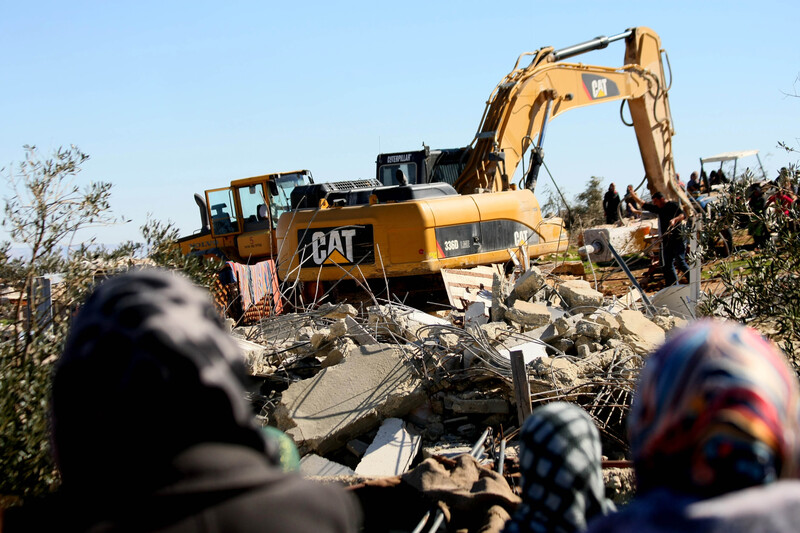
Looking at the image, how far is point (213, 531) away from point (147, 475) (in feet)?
0.49

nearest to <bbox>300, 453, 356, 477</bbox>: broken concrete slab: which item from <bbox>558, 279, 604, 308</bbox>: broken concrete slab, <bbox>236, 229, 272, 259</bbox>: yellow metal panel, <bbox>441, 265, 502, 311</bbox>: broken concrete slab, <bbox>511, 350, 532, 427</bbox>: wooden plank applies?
<bbox>511, 350, 532, 427</bbox>: wooden plank

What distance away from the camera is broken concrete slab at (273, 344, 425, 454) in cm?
574

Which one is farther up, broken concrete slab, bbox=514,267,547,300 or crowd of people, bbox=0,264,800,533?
crowd of people, bbox=0,264,800,533

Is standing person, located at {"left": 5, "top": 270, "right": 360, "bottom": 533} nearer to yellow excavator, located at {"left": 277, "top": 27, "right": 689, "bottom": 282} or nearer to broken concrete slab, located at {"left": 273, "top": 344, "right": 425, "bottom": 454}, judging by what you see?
broken concrete slab, located at {"left": 273, "top": 344, "right": 425, "bottom": 454}

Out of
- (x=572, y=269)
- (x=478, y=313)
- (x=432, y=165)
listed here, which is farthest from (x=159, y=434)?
(x=572, y=269)

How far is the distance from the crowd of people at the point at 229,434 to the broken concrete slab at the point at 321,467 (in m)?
3.86

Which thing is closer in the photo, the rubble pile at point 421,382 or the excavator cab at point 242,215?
the rubble pile at point 421,382

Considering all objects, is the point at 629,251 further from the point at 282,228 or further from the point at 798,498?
the point at 798,498

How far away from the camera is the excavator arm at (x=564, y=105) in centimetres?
1242

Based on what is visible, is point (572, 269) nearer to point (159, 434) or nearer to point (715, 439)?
point (715, 439)

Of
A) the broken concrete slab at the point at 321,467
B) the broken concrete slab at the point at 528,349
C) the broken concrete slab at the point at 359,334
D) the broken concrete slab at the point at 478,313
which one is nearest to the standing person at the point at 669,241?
the broken concrete slab at the point at 478,313

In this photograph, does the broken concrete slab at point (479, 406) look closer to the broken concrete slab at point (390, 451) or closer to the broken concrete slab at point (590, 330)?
the broken concrete slab at point (390, 451)

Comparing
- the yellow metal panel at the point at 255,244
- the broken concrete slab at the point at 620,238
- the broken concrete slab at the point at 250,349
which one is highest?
the yellow metal panel at the point at 255,244

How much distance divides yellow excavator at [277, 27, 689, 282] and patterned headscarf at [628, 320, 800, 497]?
7.13 metres
